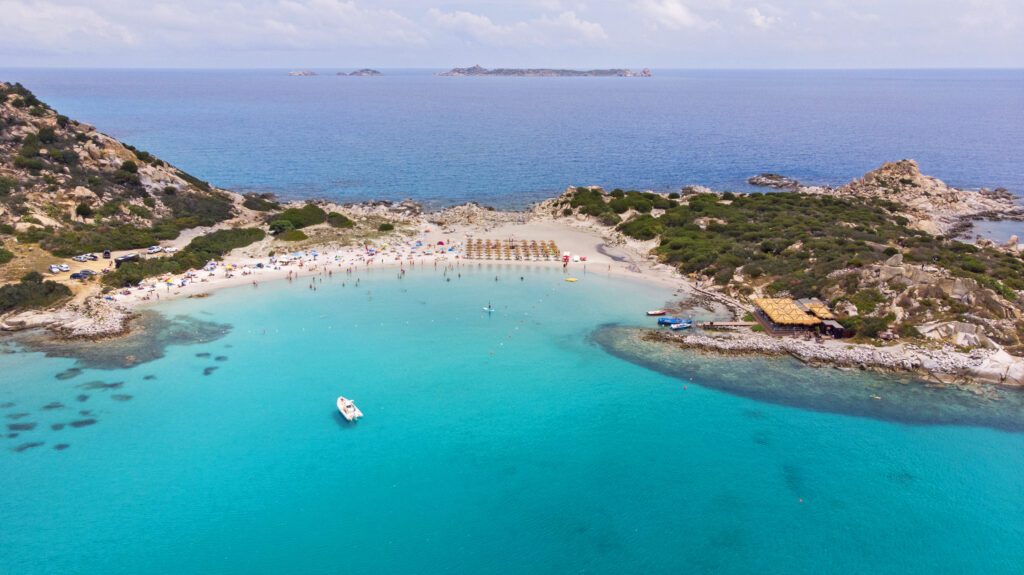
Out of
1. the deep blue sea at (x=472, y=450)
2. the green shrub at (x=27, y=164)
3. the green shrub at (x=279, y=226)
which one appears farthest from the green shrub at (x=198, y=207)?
the deep blue sea at (x=472, y=450)

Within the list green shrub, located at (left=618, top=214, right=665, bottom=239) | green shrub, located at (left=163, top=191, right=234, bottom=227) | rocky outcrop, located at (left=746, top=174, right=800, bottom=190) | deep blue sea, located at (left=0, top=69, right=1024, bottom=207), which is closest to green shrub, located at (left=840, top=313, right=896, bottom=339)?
green shrub, located at (left=618, top=214, right=665, bottom=239)

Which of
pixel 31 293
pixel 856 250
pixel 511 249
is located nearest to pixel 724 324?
pixel 856 250

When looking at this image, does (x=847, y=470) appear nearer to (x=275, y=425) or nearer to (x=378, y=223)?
(x=275, y=425)

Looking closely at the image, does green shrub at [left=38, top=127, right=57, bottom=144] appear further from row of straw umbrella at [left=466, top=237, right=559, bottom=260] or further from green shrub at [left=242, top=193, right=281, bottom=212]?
row of straw umbrella at [left=466, top=237, right=559, bottom=260]

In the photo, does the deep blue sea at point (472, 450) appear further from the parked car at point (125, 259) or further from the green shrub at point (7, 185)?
the green shrub at point (7, 185)

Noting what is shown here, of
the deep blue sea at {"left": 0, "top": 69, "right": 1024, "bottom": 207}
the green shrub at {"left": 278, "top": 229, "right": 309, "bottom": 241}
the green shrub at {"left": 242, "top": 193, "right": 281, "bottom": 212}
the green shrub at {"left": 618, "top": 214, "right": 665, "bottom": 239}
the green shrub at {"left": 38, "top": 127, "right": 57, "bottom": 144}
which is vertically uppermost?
the green shrub at {"left": 38, "top": 127, "right": 57, "bottom": 144}

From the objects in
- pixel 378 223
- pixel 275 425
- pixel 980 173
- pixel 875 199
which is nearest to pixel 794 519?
pixel 275 425

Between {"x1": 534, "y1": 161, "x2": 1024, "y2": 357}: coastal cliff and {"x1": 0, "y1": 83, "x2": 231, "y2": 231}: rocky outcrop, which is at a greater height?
{"x1": 0, "y1": 83, "x2": 231, "y2": 231}: rocky outcrop

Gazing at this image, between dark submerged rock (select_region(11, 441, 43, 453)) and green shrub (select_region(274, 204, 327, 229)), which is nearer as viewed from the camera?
dark submerged rock (select_region(11, 441, 43, 453))
